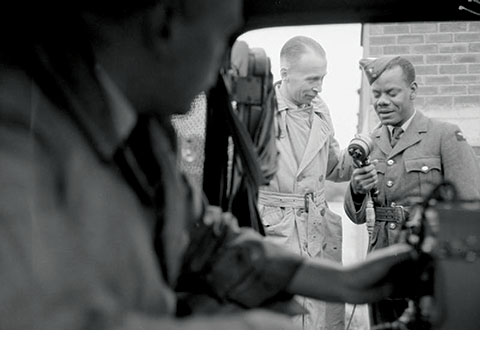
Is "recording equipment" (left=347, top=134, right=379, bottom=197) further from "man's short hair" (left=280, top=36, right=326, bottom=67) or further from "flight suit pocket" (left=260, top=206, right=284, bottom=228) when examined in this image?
"flight suit pocket" (left=260, top=206, right=284, bottom=228)

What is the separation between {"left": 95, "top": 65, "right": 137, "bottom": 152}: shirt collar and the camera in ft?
2.18

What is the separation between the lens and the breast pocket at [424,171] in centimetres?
170

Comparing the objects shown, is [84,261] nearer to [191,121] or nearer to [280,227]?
[191,121]

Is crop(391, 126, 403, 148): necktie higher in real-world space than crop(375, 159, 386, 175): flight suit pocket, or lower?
higher

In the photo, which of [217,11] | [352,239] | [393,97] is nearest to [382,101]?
[393,97]

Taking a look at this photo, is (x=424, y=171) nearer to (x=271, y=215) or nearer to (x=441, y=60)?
(x=441, y=60)

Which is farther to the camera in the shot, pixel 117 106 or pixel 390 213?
pixel 390 213

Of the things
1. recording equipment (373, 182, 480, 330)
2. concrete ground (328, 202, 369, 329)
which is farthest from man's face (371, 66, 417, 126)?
recording equipment (373, 182, 480, 330)

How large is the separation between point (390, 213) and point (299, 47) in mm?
605

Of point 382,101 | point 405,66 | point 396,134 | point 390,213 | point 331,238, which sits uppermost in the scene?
point 405,66

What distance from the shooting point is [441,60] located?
1478 mm

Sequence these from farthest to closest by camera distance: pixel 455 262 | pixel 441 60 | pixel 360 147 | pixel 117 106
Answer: pixel 360 147, pixel 441 60, pixel 455 262, pixel 117 106

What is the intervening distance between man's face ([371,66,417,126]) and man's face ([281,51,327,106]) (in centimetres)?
18

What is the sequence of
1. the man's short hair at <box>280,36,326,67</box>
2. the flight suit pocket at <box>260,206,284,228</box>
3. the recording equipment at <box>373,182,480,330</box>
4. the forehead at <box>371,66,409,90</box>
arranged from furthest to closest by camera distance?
the flight suit pocket at <box>260,206,284,228</box> < the forehead at <box>371,66,409,90</box> < the man's short hair at <box>280,36,326,67</box> < the recording equipment at <box>373,182,480,330</box>
